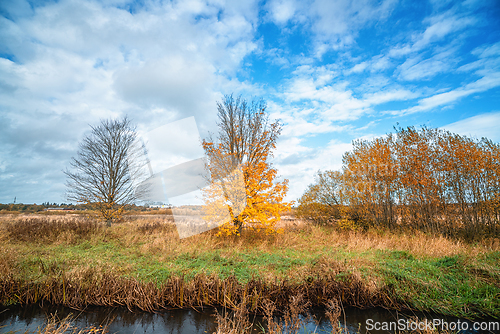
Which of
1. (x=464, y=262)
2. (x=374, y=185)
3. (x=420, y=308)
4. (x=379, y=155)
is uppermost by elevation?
(x=379, y=155)

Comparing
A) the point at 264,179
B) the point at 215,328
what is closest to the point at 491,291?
the point at 215,328

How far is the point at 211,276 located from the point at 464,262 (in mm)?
7979

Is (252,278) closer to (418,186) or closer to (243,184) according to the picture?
(243,184)

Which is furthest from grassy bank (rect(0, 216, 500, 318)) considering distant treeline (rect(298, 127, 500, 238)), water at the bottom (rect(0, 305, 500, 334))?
distant treeline (rect(298, 127, 500, 238))

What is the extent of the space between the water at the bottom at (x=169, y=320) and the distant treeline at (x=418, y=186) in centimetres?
921

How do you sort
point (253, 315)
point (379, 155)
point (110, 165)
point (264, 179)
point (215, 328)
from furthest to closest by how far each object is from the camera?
point (110, 165) < point (379, 155) < point (264, 179) < point (253, 315) < point (215, 328)

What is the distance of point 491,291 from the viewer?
5613mm

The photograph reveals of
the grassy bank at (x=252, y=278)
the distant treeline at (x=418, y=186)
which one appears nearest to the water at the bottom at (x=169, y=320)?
the grassy bank at (x=252, y=278)

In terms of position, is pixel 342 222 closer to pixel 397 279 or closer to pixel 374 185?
pixel 374 185

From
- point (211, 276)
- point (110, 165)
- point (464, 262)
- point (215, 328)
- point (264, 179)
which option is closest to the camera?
point (215, 328)

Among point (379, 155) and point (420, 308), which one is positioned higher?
point (379, 155)

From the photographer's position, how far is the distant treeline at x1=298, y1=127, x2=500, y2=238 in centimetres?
1132

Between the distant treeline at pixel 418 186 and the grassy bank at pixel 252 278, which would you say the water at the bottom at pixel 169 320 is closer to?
the grassy bank at pixel 252 278

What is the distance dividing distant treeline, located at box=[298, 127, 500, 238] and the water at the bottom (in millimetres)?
9207
